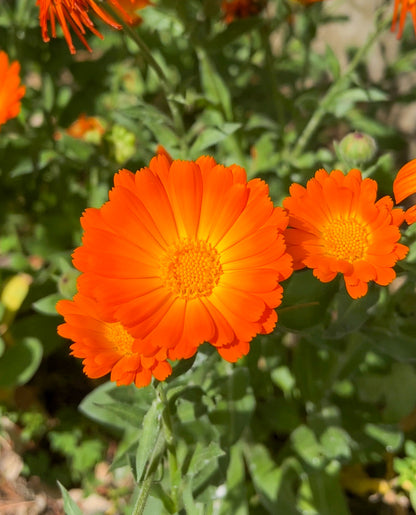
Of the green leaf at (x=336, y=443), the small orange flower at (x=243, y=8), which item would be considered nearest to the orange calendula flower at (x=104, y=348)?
the green leaf at (x=336, y=443)

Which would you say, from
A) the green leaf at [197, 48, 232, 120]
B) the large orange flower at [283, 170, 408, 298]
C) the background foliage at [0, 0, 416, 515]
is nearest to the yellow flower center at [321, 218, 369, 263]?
the large orange flower at [283, 170, 408, 298]

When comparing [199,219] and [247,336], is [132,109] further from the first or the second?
[247,336]

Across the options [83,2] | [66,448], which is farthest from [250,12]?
[66,448]

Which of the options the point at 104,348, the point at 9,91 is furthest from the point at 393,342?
the point at 9,91

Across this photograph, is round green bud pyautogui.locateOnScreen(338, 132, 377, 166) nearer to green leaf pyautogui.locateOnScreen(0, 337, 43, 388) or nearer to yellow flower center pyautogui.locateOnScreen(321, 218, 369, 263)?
yellow flower center pyautogui.locateOnScreen(321, 218, 369, 263)

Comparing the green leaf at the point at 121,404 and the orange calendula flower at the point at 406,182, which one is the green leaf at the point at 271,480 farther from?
the orange calendula flower at the point at 406,182
